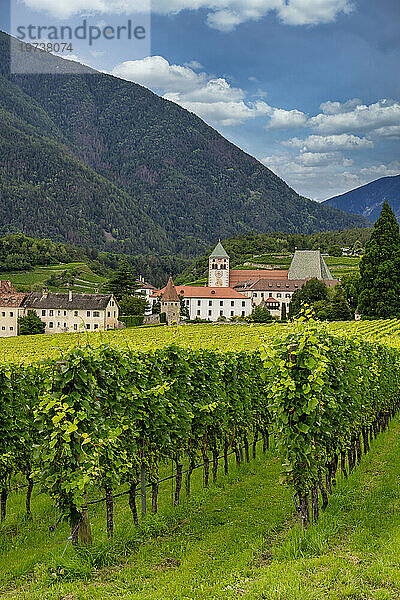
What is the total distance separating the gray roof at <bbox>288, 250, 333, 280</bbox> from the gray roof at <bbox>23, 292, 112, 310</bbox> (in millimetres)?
54640

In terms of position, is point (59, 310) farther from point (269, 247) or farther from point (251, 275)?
point (269, 247)

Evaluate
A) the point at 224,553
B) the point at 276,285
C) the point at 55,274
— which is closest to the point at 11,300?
the point at 55,274

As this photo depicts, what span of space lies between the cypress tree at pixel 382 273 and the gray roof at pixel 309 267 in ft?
205

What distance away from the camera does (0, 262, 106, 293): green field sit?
112481mm

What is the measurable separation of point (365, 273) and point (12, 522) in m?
53.4

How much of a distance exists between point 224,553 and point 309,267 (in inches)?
4706

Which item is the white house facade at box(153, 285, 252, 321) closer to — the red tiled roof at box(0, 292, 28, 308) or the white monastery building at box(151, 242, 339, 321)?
the white monastery building at box(151, 242, 339, 321)

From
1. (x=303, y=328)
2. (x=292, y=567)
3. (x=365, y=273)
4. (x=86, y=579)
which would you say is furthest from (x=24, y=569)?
(x=365, y=273)

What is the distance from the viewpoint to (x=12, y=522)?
28.0ft

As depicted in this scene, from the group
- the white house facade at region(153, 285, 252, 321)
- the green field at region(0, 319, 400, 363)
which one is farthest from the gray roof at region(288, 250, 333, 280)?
the green field at region(0, 319, 400, 363)

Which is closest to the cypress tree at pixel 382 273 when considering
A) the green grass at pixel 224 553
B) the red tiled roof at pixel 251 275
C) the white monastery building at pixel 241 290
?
the white monastery building at pixel 241 290

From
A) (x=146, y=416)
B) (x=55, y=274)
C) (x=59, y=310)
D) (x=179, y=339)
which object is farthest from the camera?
(x=55, y=274)

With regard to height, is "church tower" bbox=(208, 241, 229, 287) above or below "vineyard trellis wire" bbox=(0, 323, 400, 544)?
above

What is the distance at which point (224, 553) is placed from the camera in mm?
6891
